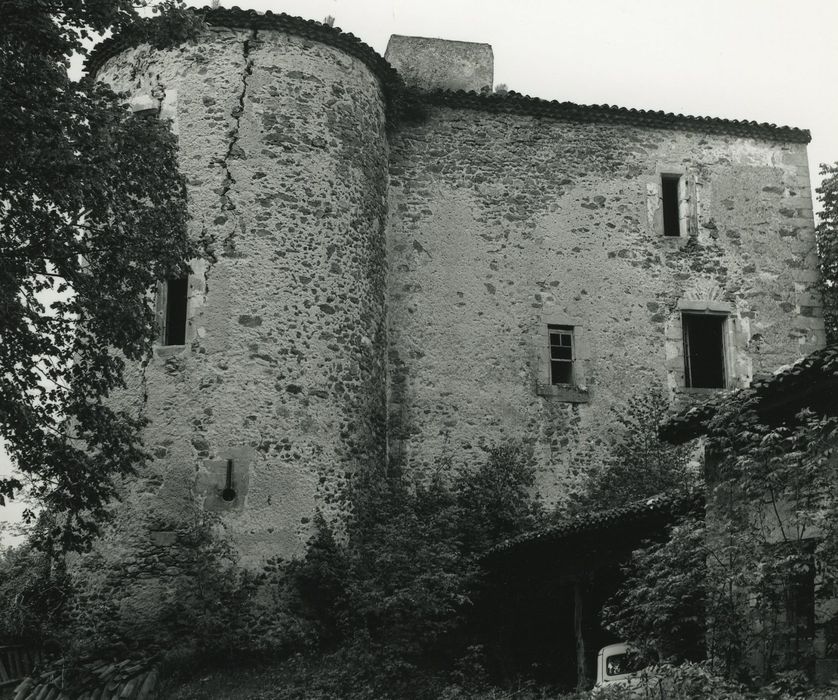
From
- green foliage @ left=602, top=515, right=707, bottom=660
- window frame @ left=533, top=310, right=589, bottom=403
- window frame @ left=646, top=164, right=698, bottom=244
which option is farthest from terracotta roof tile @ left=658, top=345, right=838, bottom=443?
window frame @ left=646, top=164, right=698, bottom=244

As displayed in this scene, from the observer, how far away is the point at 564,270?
728 inches

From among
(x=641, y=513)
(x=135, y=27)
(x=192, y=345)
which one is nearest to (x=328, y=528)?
(x=192, y=345)

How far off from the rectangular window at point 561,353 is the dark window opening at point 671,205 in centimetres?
280

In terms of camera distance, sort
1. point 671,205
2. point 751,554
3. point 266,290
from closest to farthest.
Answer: point 751,554 → point 266,290 → point 671,205

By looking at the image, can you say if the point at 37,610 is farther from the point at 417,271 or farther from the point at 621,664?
the point at 621,664

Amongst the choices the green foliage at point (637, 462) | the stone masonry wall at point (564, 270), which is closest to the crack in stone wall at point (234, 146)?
the stone masonry wall at point (564, 270)

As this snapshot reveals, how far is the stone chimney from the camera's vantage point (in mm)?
20031

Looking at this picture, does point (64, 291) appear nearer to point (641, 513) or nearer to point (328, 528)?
point (328, 528)

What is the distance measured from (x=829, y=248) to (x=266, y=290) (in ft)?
33.5

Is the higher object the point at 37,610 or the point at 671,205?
the point at 671,205

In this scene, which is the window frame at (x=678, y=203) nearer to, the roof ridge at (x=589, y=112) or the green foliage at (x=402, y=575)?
the roof ridge at (x=589, y=112)

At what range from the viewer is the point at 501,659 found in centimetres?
1435

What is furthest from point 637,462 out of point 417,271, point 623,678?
point 623,678

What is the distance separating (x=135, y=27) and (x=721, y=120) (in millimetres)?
11766
